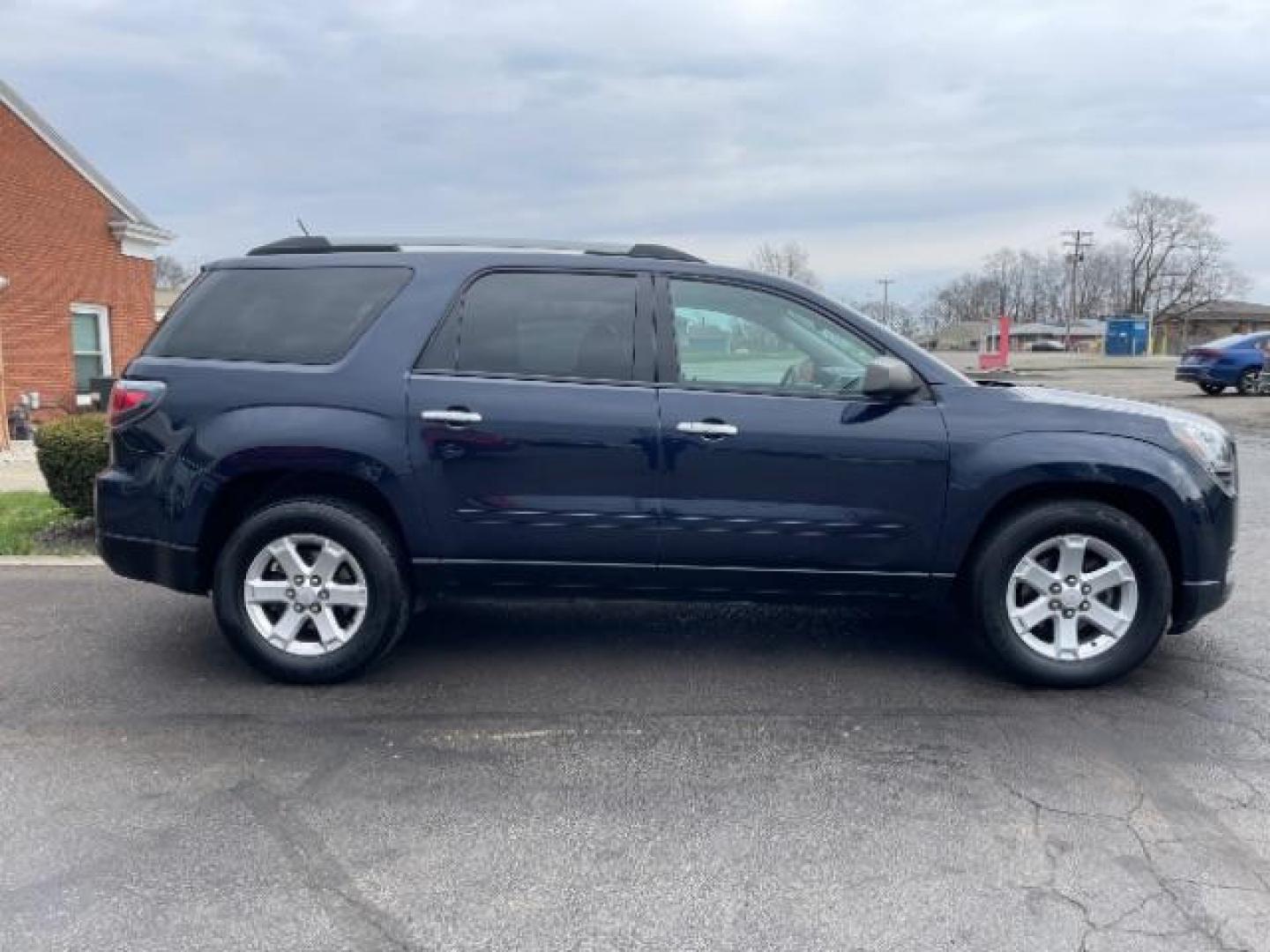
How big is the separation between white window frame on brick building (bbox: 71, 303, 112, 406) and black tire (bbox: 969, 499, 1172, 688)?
1756 centimetres

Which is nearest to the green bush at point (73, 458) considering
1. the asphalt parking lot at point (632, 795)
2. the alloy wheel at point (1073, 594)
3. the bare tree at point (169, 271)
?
the asphalt parking lot at point (632, 795)

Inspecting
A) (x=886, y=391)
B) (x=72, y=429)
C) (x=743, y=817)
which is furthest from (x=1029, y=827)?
(x=72, y=429)

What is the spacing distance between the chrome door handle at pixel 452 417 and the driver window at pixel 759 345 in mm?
896

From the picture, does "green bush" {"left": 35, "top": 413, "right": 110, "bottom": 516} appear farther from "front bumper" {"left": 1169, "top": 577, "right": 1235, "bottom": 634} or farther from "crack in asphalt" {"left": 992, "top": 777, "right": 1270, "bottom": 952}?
"front bumper" {"left": 1169, "top": 577, "right": 1235, "bottom": 634}

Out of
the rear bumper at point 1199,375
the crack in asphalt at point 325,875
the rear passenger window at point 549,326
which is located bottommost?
the crack in asphalt at point 325,875

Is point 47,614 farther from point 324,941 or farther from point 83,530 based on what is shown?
point 324,941

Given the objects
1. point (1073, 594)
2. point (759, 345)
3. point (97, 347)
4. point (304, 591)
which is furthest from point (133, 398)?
point (97, 347)

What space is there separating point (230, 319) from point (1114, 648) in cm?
409

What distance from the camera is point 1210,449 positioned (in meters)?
4.56

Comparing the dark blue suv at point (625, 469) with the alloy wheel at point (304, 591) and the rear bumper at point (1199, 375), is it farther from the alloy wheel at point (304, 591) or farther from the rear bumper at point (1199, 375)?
the rear bumper at point (1199, 375)

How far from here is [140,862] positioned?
124 inches

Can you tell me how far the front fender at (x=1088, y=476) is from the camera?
173 inches

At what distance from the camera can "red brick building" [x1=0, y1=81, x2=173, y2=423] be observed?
16812mm

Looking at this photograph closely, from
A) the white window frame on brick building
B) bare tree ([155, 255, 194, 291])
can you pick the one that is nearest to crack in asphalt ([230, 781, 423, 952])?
the white window frame on brick building
